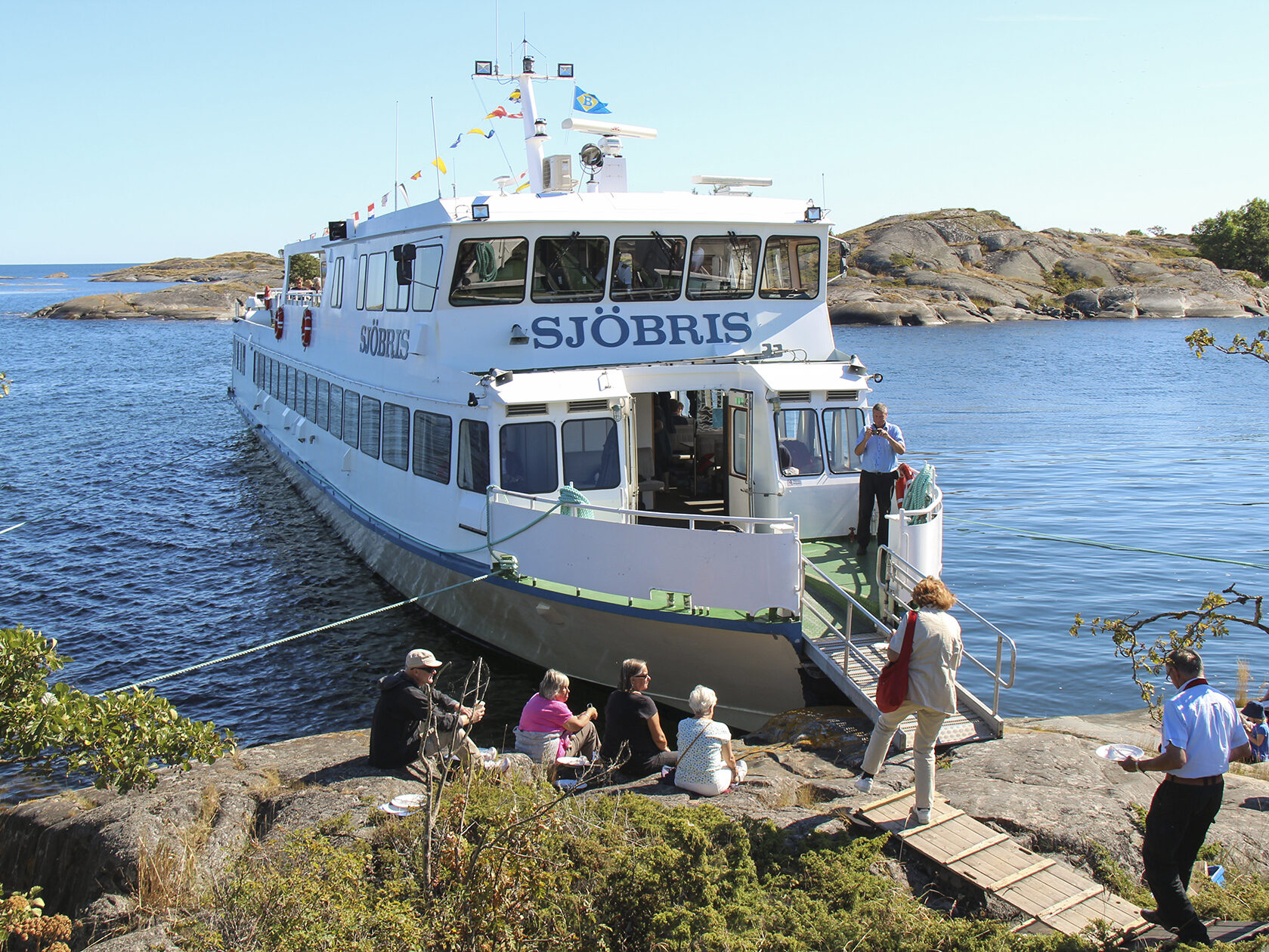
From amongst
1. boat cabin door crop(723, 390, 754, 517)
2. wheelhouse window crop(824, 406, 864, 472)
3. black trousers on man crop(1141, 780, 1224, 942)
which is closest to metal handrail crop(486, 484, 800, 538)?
boat cabin door crop(723, 390, 754, 517)

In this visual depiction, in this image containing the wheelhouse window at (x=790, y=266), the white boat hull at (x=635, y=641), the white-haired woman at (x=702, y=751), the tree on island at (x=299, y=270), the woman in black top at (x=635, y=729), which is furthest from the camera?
the tree on island at (x=299, y=270)

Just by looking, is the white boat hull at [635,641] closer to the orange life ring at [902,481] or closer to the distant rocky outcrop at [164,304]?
the orange life ring at [902,481]

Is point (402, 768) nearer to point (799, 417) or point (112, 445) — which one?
point (799, 417)

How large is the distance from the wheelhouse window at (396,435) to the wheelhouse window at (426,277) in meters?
1.53

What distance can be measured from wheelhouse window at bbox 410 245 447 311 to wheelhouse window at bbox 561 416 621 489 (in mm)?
2535

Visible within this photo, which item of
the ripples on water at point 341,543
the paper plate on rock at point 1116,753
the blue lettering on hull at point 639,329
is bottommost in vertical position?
the ripples on water at point 341,543

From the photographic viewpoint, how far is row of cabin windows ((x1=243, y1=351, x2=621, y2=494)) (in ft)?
35.8

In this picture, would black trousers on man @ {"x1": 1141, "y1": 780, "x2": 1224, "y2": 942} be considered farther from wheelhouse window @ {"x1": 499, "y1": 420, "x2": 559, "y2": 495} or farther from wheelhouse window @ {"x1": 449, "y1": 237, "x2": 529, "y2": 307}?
wheelhouse window @ {"x1": 449, "y1": 237, "x2": 529, "y2": 307}

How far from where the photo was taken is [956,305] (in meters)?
81.1

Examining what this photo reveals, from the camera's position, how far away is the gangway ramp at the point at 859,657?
27.1 ft

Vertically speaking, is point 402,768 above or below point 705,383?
below

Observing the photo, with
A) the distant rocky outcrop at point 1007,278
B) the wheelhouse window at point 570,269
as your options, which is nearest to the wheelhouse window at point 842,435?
the wheelhouse window at point 570,269

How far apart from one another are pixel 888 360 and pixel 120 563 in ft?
147

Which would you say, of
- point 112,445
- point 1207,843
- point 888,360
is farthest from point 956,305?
point 1207,843
